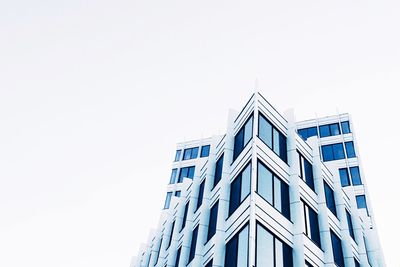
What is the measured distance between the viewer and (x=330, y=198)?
90.5ft

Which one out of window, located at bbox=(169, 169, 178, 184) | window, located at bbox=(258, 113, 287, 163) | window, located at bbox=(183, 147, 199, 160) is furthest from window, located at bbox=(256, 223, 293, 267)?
window, located at bbox=(183, 147, 199, 160)

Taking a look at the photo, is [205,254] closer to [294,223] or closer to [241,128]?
[294,223]

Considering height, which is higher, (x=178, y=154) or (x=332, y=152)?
(x=178, y=154)

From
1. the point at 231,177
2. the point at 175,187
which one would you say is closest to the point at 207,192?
the point at 231,177

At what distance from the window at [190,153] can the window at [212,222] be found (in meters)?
31.8

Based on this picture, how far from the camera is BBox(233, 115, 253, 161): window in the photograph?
2454 centimetres

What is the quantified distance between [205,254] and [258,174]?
5648 millimetres

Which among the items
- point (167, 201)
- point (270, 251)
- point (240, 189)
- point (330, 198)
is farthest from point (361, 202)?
point (270, 251)

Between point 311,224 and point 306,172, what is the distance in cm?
406

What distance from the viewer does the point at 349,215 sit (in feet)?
97.1

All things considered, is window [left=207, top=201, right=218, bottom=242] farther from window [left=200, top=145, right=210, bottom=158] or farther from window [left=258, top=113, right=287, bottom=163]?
window [left=200, top=145, right=210, bottom=158]

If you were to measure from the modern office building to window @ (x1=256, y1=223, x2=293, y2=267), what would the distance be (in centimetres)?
5

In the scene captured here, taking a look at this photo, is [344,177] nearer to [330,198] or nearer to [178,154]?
[330,198]

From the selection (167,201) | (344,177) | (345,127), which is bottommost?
(167,201)
